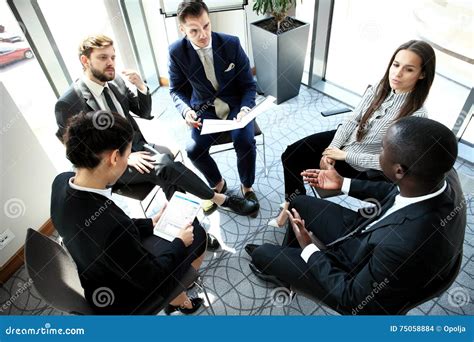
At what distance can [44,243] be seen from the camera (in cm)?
122

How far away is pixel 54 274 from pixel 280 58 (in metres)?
2.60

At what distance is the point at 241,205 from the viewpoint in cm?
233

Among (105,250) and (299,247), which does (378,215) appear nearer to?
(299,247)

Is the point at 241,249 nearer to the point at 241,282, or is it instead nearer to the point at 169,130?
the point at 241,282

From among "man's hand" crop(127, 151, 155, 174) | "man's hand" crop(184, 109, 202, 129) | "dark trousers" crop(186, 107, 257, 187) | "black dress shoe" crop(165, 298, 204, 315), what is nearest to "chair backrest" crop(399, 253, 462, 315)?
"black dress shoe" crop(165, 298, 204, 315)

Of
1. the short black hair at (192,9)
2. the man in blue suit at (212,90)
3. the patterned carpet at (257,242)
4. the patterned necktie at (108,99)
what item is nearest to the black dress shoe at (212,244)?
the patterned carpet at (257,242)

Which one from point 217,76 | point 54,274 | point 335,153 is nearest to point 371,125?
point 335,153

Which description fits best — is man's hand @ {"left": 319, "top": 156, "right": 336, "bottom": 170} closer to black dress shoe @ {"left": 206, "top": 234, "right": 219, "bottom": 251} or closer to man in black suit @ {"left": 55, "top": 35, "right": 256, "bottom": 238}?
man in black suit @ {"left": 55, "top": 35, "right": 256, "bottom": 238}

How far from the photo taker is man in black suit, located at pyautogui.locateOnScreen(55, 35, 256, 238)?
1.85m

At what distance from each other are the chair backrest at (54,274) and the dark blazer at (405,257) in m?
0.99

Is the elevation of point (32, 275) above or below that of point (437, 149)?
below

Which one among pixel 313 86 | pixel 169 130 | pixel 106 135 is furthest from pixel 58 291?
pixel 313 86

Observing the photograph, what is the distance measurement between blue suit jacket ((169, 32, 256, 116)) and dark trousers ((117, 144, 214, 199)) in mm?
452

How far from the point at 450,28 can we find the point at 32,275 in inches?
149
